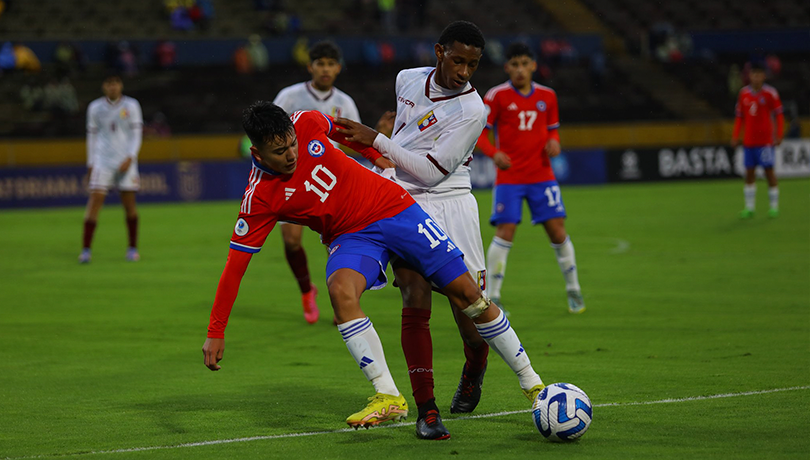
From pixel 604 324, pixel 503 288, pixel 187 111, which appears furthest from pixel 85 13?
pixel 604 324

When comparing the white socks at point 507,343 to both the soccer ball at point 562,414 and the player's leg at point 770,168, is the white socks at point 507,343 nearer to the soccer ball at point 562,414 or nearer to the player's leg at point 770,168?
the soccer ball at point 562,414

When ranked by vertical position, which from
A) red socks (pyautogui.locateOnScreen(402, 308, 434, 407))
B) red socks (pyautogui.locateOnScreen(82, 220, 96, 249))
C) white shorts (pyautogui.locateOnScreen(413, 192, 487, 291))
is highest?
white shorts (pyautogui.locateOnScreen(413, 192, 487, 291))

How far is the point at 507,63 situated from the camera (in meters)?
9.38

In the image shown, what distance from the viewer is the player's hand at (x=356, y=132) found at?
513 cm

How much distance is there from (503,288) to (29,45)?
23826mm

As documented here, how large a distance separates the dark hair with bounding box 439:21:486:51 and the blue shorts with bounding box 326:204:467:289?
93 cm

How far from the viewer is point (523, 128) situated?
9.49m

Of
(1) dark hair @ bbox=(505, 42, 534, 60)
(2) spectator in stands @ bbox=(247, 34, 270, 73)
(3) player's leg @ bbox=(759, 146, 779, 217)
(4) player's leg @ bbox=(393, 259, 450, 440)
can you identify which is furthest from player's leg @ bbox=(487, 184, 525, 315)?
(2) spectator in stands @ bbox=(247, 34, 270, 73)

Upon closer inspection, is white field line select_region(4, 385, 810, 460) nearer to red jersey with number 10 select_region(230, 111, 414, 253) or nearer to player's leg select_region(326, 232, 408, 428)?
player's leg select_region(326, 232, 408, 428)

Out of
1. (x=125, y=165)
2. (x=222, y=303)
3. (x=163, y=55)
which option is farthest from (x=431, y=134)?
(x=163, y=55)

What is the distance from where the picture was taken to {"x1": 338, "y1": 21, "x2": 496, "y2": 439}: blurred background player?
512 cm

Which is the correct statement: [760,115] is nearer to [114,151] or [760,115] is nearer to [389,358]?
[114,151]

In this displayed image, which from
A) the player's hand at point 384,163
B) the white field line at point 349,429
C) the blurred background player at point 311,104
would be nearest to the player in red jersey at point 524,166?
→ the blurred background player at point 311,104

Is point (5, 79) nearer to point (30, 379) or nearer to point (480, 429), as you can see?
point (30, 379)
